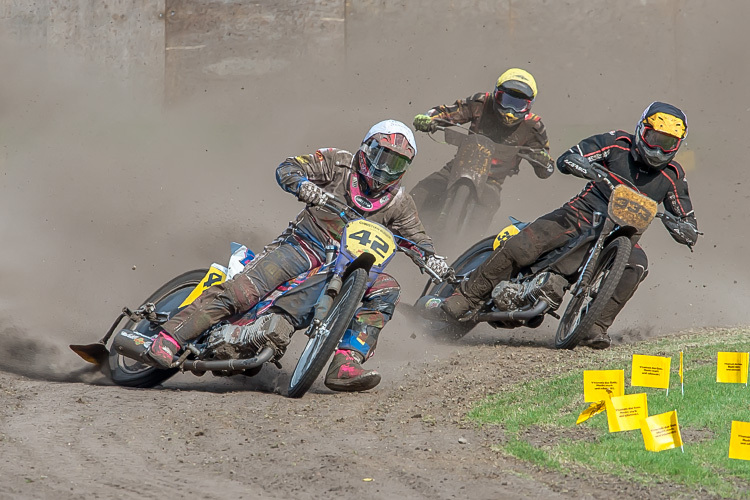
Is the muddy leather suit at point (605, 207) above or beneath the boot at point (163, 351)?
above

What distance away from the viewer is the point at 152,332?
854 centimetres

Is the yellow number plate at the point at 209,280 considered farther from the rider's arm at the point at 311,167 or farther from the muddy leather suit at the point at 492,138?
the muddy leather suit at the point at 492,138

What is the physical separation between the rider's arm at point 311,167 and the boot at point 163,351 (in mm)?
A: 1397

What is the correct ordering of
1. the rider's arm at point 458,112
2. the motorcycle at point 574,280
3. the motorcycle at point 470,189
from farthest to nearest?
the rider's arm at point 458,112
the motorcycle at point 470,189
the motorcycle at point 574,280

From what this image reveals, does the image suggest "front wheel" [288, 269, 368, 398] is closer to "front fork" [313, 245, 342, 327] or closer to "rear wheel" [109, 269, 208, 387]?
"front fork" [313, 245, 342, 327]

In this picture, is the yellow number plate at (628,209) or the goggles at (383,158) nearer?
the goggles at (383,158)

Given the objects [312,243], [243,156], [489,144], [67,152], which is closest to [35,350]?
[312,243]

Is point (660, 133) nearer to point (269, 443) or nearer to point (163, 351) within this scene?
point (163, 351)

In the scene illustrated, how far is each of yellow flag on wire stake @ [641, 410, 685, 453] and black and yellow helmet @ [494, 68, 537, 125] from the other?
7.15 metres

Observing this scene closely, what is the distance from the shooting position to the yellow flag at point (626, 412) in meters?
5.95

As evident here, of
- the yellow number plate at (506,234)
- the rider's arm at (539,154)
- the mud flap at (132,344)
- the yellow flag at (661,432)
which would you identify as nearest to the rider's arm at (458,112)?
the rider's arm at (539,154)

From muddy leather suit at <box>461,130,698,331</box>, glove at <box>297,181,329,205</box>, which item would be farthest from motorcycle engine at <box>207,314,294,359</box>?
muddy leather suit at <box>461,130,698,331</box>

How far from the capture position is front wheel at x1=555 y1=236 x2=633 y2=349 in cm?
897

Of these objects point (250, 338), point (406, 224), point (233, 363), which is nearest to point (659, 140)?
point (406, 224)
